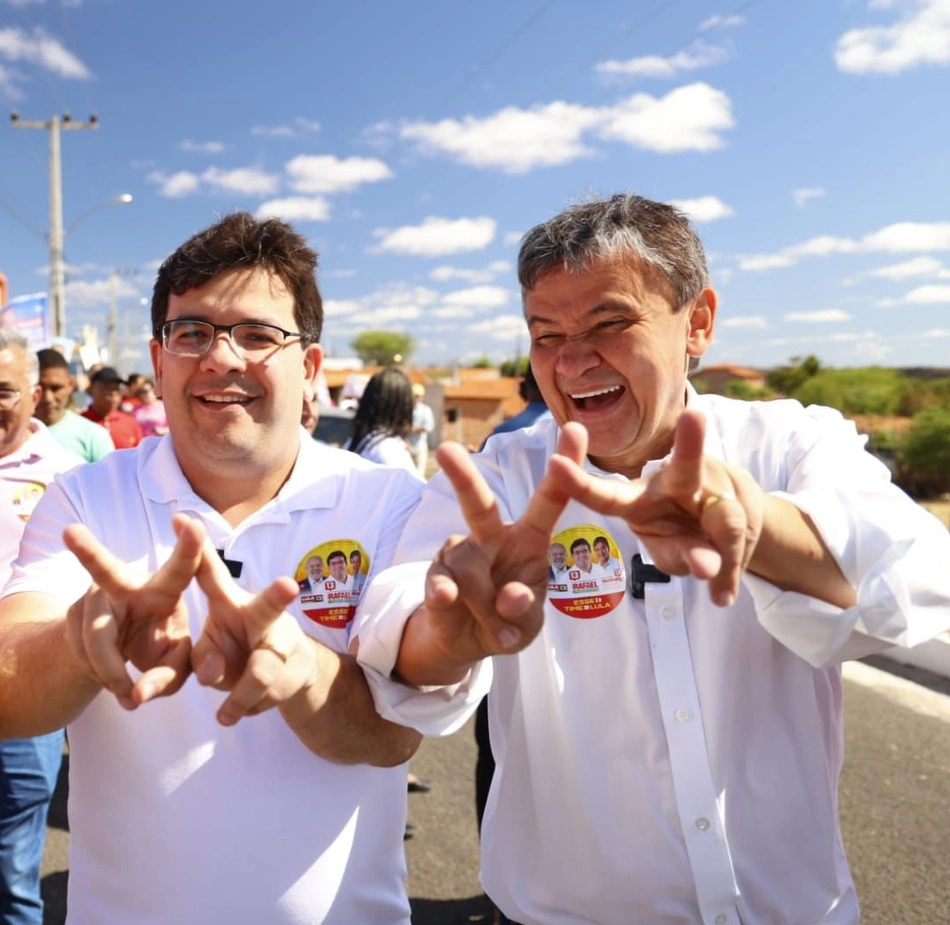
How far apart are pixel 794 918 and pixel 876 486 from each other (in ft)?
2.82

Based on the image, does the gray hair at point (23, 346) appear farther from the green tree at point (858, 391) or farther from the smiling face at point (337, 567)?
the green tree at point (858, 391)

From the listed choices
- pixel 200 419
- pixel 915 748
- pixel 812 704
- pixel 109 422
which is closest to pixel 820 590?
pixel 812 704

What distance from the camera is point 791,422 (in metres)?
1.89

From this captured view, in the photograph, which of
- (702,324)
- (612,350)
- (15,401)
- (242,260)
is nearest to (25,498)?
(15,401)

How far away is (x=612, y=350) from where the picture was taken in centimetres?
186

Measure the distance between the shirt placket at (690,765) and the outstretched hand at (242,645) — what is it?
733 mm

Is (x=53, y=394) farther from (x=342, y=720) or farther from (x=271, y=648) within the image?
(x=271, y=648)

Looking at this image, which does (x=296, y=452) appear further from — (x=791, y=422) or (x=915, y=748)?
(x=915, y=748)

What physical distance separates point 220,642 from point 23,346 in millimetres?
2558

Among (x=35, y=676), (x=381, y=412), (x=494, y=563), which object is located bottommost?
(x=35, y=676)

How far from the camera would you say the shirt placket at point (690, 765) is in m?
→ 1.68

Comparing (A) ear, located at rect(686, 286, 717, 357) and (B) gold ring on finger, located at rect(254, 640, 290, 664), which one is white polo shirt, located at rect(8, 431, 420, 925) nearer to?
(B) gold ring on finger, located at rect(254, 640, 290, 664)

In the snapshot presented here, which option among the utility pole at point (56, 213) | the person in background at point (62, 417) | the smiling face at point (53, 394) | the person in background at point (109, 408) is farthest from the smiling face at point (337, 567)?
the utility pole at point (56, 213)

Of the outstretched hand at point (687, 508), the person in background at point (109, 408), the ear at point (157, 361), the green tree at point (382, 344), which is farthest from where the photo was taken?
the green tree at point (382, 344)
